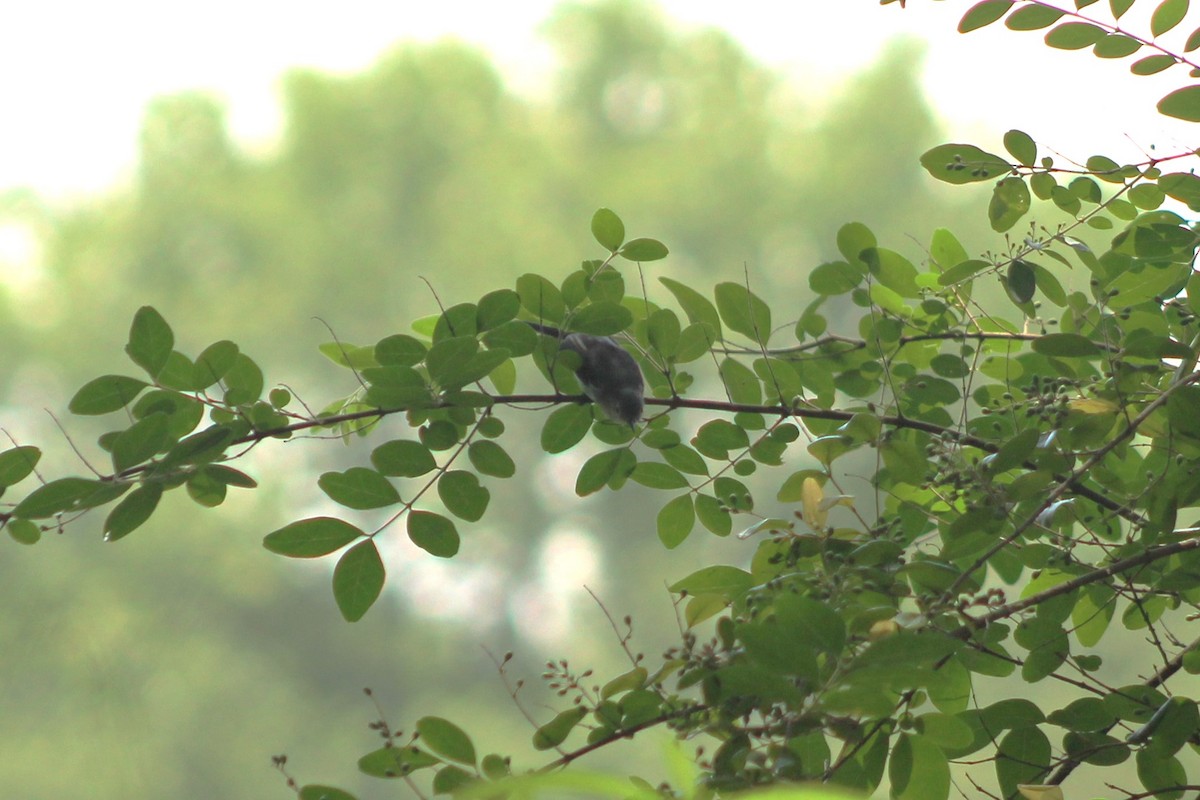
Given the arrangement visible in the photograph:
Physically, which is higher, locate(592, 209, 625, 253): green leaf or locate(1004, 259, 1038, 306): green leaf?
locate(592, 209, 625, 253): green leaf

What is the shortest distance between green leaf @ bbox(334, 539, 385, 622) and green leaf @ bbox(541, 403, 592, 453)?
15 centimetres

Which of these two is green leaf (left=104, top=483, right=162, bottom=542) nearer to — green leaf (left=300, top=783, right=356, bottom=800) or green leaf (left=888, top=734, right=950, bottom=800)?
green leaf (left=300, top=783, right=356, bottom=800)

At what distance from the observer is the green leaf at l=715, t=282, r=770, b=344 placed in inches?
27.5

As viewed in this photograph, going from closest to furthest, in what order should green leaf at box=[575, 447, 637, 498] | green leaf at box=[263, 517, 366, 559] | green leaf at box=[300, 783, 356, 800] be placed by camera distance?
1. green leaf at box=[300, 783, 356, 800]
2. green leaf at box=[263, 517, 366, 559]
3. green leaf at box=[575, 447, 637, 498]

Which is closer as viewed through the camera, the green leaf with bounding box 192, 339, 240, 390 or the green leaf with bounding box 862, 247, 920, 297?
the green leaf with bounding box 192, 339, 240, 390

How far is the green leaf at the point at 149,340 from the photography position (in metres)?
0.57

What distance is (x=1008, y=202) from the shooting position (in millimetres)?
657

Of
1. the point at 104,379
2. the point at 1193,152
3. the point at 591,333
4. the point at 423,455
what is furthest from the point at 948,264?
the point at 104,379

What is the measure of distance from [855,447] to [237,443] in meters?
0.34

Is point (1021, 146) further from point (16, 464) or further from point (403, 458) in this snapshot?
point (16, 464)

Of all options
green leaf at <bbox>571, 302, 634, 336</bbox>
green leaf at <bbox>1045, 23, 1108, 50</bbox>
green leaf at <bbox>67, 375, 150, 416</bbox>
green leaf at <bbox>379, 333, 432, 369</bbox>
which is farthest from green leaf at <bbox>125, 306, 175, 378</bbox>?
green leaf at <bbox>1045, 23, 1108, 50</bbox>

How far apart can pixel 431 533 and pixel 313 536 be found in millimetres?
72

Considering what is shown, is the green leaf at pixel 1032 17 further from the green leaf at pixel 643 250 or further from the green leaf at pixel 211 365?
the green leaf at pixel 211 365

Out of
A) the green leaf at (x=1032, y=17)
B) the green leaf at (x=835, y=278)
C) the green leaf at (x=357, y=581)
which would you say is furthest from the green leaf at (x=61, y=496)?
the green leaf at (x=1032, y=17)
